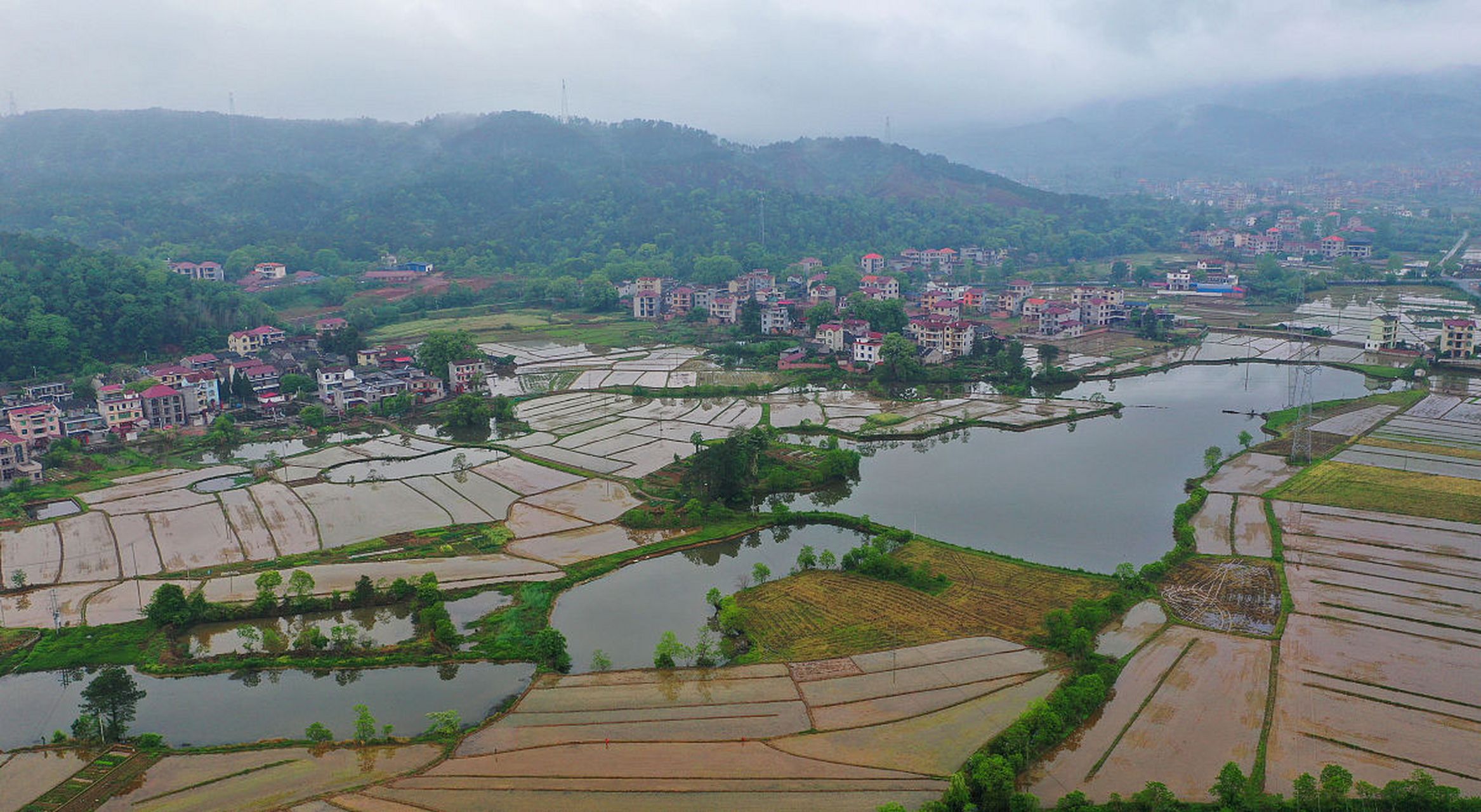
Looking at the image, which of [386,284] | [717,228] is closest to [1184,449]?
[386,284]

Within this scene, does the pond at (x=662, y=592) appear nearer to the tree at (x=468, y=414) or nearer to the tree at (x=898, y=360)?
the tree at (x=468, y=414)

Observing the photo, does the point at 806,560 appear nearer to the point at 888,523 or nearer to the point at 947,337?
the point at 888,523

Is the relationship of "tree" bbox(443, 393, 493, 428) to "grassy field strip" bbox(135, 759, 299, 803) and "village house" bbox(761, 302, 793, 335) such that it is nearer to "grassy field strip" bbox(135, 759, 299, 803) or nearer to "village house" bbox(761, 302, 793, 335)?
"grassy field strip" bbox(135, 759, 299, 803)

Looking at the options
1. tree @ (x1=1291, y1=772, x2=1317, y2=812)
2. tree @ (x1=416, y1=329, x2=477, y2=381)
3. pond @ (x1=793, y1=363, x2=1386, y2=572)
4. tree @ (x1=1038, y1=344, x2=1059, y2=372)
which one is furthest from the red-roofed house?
tree @ (x1=1291, y1=772, x2=1317, y2=812)

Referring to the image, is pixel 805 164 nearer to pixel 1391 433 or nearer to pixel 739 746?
pixel 1391 433

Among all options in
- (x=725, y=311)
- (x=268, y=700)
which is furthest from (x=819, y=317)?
(x=268, y=700)

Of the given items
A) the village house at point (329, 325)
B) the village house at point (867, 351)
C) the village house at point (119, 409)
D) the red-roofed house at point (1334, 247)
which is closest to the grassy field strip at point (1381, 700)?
the village house at point (867, 351)

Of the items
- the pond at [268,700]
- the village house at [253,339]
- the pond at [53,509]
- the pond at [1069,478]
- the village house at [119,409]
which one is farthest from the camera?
the village house at [253,339]
